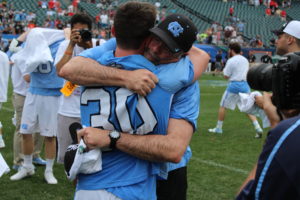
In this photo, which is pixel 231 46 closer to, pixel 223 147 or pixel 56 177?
pixel 223 147

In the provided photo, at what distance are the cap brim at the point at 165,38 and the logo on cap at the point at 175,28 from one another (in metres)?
0.04

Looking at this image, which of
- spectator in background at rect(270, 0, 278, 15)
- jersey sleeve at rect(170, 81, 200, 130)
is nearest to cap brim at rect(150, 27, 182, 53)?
jersey sleeve at rect(170, 81, 200, 130)

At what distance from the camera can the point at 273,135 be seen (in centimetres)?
141

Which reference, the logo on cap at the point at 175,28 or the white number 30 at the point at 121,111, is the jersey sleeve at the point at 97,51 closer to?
the white number 30 at the point at 121,111

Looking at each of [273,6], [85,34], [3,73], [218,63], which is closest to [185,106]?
[85,34]

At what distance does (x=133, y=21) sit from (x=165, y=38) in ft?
0.58

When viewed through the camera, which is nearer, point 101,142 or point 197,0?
point 101,142

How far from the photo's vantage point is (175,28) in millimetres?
2139

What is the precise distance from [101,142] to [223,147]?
630 centimetres

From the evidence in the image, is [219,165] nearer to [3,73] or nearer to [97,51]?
[3,73]

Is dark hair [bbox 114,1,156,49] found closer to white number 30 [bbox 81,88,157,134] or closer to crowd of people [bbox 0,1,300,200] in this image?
crowd of people [bbox 0,1,300,200]

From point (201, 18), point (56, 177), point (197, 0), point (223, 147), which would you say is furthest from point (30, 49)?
point (197, 0)

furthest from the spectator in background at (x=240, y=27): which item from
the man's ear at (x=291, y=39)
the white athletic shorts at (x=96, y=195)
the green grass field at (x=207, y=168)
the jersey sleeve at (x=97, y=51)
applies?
the white athletic shorts at (x=96, y=195)

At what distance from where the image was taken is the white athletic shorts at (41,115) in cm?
557
